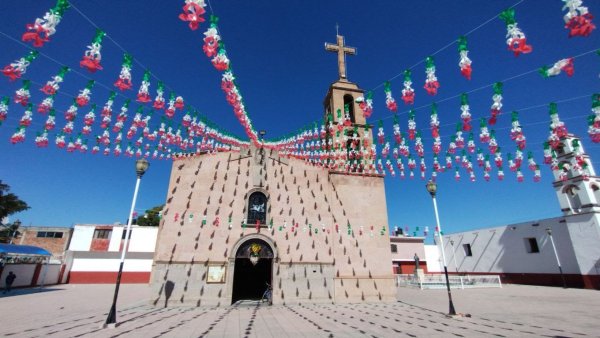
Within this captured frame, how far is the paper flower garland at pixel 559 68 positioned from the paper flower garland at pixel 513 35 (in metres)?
1.52

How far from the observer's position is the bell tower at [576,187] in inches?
889

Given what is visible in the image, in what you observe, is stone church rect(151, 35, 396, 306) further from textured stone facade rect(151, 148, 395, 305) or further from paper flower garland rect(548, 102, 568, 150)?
paper flower garland rect(548, 102, 568, 150)

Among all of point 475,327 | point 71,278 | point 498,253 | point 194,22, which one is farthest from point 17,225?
point 498,253

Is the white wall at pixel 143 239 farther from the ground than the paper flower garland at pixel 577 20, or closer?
closer

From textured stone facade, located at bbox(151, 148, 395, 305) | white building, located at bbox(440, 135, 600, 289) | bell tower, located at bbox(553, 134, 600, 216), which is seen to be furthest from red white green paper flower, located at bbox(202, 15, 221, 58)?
bell tower, located at bbox(553, 134, 600, 216)

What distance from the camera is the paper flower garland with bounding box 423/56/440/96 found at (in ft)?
28.2

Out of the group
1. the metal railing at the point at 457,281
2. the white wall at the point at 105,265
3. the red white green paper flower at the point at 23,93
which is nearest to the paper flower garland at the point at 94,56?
the red white green paper flower at the point at 23,93

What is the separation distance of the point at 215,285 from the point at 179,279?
2.01 m

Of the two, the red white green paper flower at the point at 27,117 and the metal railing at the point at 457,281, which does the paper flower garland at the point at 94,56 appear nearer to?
the red white green paper flower at the point at 27,117

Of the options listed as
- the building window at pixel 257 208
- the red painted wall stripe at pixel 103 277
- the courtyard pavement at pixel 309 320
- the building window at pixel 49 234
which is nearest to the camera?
the courtyard pavement at pixel 309 320

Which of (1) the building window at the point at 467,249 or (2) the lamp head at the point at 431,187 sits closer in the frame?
(2) the lamp head at the point at 431,187

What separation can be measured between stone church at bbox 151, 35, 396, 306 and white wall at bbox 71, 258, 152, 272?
23.5 m

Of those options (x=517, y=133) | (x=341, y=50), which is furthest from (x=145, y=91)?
(x=341, y=50)

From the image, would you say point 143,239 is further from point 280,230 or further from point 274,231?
point 280,230
